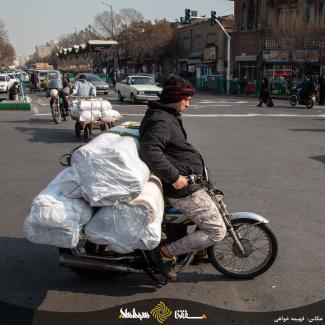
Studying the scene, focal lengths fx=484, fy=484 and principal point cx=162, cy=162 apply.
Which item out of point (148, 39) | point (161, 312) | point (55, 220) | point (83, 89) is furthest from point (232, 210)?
point (148, 39)

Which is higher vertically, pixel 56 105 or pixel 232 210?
pixel 56 105

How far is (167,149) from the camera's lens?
154 inches

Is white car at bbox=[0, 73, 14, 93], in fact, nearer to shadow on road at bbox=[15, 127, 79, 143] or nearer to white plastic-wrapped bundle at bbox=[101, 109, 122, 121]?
shadow on road at bbox=[15, 127, 79, 143]

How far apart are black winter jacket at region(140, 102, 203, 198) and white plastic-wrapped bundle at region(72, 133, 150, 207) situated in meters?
0.14

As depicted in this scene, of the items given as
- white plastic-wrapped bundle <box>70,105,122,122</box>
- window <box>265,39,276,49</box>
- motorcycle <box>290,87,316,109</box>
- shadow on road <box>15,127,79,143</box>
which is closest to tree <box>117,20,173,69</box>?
window <box>265,39,276,49</box>

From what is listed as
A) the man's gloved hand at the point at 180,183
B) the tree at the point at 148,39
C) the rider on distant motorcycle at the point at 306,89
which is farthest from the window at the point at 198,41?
the man's gloved hand at the point at 180,183

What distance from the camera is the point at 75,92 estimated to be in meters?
13.5

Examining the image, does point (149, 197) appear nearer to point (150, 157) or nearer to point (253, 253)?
point (150, 157)

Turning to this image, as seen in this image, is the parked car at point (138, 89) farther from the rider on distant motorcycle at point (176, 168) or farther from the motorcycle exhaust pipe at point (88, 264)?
the motorcycle exhaust pipe at point (88, 264)

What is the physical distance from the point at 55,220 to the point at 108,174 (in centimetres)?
52

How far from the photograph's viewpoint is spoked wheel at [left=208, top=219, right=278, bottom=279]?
4246 millimetres

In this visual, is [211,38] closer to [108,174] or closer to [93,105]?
[93,105]

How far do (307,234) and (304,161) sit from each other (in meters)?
4.61

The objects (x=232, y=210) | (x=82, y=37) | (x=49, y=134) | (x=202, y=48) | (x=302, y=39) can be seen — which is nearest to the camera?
(x=232, y=210)
